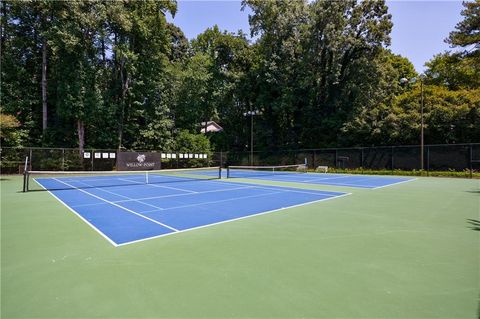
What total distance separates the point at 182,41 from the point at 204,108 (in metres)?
13.3

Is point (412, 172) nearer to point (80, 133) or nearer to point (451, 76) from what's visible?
point (451, 76)

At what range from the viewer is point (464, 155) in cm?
2298

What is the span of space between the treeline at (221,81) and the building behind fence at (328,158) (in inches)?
95.6

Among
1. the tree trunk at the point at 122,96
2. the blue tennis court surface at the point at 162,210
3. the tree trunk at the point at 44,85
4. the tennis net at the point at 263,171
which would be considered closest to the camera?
the blue tennis court surface at the point at 162,210

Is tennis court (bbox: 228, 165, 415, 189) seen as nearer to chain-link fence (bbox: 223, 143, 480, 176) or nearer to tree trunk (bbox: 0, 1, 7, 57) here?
chain-link fence (bbox: 223, 143, 480, 176)

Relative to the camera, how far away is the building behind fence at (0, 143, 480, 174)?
23.3 metres

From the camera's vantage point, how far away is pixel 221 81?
42.1 metres

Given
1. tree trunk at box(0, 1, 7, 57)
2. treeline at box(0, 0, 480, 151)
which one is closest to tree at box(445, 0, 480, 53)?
treeline at box(0, 0, 480, 151)

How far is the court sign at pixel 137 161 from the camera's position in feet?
79.1

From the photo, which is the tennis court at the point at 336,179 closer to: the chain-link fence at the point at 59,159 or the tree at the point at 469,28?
the tree at the point at 469,28

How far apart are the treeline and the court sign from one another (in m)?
8.06

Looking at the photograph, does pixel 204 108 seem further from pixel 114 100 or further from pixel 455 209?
pixel 455 209

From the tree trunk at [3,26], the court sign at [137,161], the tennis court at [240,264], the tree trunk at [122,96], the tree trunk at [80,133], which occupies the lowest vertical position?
the tennis court at [240,264]

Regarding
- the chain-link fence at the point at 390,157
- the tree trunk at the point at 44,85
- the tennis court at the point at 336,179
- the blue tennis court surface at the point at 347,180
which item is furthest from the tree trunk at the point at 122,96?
the blue tennis court surface at the point at 347,180
